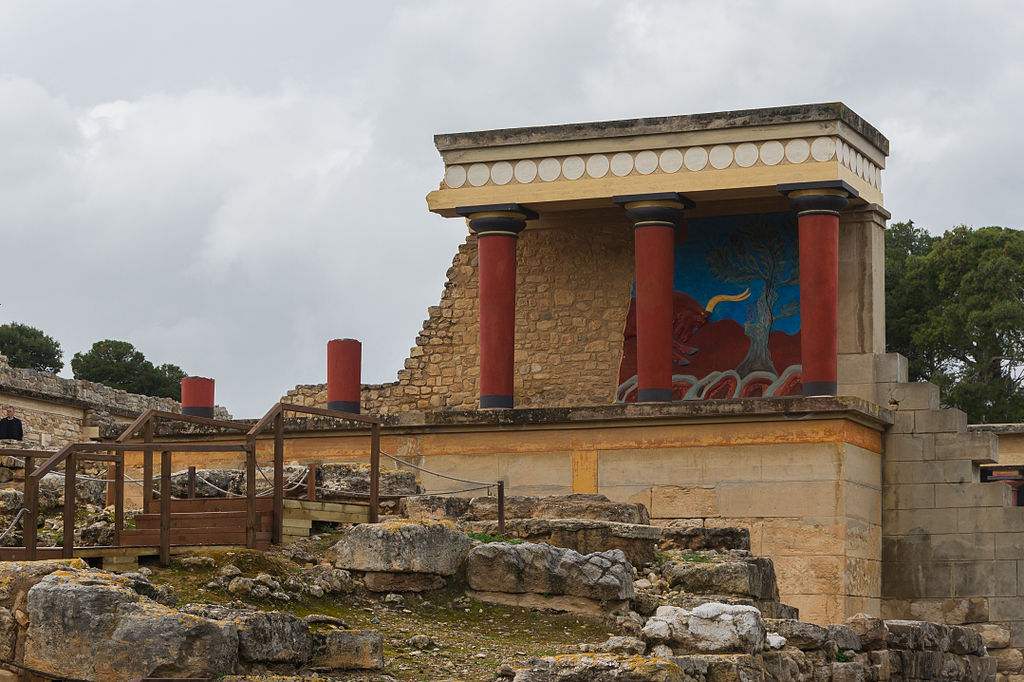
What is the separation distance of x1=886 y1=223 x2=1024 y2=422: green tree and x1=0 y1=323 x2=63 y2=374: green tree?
2944 cm

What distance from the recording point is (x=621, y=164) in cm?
2342

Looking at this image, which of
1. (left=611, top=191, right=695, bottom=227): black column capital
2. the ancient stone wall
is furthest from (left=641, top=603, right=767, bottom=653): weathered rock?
the ancient stone wall

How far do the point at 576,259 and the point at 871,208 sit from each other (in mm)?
4410

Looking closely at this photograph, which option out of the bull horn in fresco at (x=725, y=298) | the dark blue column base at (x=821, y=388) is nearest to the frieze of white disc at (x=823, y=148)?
the bull horn in fresco at (x=725, y=298)

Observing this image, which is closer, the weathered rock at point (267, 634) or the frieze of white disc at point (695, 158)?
the weathered rock at point (267, 634)

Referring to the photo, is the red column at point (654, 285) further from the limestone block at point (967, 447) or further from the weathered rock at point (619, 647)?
the weathered rock at point (619, 647)

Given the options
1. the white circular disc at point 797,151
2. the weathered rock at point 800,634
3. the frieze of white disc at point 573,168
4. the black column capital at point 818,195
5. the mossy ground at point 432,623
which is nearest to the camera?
the mossy ground at point 432,623

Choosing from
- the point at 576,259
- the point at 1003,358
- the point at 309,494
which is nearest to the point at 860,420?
the point at 576,259

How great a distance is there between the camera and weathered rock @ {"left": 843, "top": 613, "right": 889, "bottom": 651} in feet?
A: 55.2

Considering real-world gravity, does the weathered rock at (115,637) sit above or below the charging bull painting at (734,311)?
below

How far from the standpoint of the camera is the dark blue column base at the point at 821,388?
21.9 m

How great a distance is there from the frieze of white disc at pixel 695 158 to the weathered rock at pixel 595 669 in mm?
12971

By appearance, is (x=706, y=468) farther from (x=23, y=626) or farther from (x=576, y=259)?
(x=23, y=626)

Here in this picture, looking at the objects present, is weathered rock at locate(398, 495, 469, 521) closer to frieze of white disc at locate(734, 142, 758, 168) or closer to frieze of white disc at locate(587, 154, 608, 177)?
frieze of white disc at locate(587, 154, 608, 177)
